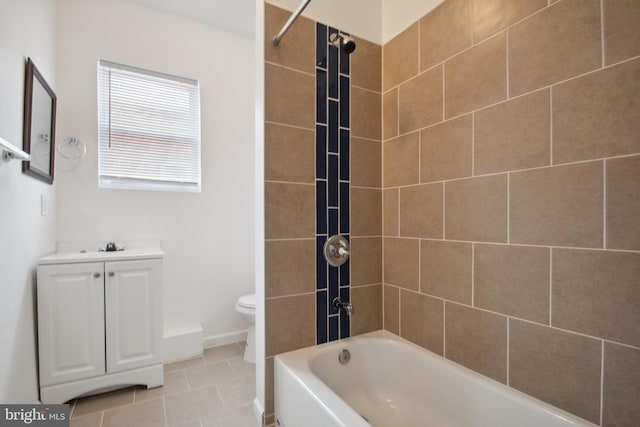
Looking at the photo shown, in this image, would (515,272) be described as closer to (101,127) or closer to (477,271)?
(477,271)

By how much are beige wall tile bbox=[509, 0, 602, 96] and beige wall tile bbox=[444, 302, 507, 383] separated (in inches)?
36.8

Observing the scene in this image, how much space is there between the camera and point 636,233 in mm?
864

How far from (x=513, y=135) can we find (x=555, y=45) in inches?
12.5

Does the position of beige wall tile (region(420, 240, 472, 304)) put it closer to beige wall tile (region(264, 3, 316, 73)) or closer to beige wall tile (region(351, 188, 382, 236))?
beige wall tile (region(351, 188, 382, 236))

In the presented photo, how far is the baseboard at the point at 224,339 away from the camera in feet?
8.40

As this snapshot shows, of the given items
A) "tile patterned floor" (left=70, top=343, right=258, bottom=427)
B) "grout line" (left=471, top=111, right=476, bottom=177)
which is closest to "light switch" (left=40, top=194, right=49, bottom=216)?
"tile patterned floor" (left=70, top=343, right=258, bottom=427)

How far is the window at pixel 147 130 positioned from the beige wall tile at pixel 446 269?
1991mm

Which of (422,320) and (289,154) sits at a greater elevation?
(289,154)

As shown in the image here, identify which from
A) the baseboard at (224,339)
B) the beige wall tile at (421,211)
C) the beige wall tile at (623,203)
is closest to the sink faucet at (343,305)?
the beige wall tile at (421,211)

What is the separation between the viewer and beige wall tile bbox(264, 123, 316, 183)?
1.46 m

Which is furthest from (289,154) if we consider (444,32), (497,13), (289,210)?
(497,13)

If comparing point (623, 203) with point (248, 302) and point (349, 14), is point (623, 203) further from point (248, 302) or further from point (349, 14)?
point (248, 302)

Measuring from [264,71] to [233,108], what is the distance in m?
1.37

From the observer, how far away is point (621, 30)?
2.93 ft
